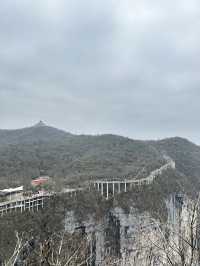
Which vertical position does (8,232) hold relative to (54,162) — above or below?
below

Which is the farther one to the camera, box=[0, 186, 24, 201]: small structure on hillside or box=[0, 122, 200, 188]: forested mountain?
→ box=[0, 122, 200, 188]: forested mountain

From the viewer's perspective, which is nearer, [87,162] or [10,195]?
[10,195]

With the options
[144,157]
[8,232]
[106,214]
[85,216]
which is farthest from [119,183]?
[144,157]

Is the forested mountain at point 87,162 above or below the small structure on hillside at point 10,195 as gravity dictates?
above

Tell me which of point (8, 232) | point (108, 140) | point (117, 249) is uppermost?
point (108, 140)

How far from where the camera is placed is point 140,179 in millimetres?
92875

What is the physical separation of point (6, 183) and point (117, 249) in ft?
83.4

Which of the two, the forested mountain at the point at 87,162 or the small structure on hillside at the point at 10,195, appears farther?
the forested mountain at the point at 87,162

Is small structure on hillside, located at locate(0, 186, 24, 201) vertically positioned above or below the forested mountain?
below

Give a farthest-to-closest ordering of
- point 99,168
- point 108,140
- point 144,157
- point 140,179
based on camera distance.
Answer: point 108,140 → point 144,157 → point 99,168 → point 140,179

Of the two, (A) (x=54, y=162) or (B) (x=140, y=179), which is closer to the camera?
(B) (x=140, y=179)

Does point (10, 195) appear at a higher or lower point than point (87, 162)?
lower

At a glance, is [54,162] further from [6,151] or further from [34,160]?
[6,151]

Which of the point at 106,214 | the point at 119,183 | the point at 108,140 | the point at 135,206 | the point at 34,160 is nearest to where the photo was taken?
the point at 106,214
